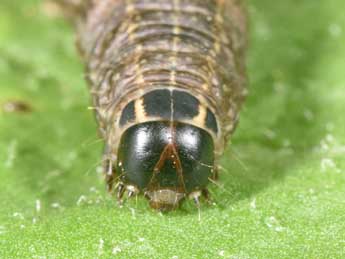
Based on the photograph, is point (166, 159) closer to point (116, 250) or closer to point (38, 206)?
point (116, 250)

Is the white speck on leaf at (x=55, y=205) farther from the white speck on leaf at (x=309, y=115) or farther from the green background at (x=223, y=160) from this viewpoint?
the white speck on leaf at (x=309, y=115)

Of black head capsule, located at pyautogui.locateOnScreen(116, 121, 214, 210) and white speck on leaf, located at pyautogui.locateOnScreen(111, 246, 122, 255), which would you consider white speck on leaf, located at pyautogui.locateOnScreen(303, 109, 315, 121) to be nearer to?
black head capsule, located at pyautogui.locateOnScreen(116, 121, 214, 210)

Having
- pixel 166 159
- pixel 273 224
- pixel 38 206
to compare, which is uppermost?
pixel 166 159

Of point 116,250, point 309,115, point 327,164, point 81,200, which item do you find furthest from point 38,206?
point 309,115

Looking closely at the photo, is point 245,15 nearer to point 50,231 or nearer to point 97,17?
point 97,17

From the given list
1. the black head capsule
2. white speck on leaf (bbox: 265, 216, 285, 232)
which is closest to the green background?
white speck on leaf (bbox: 265, 216, 285, 232)

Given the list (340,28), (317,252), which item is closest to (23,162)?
(317,252)
